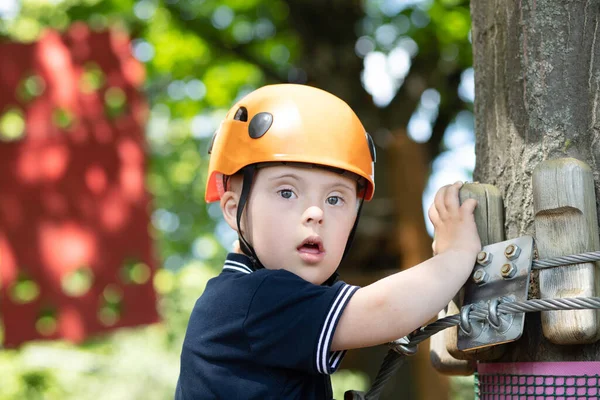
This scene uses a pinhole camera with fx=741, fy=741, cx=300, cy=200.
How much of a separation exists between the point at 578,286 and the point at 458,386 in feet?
28.4

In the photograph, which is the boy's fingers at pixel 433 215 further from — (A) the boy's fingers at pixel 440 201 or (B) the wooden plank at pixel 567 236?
(B) the wooden plank at pixel 567 236

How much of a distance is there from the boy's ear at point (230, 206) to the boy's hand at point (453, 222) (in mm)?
543

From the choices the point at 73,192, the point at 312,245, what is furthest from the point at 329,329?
the point at 73,192

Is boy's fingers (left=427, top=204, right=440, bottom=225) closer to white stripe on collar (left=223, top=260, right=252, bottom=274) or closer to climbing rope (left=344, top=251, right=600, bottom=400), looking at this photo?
climbing rope (left=344, top=251, right=600, bottom=400)

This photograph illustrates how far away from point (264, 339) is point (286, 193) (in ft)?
1.29

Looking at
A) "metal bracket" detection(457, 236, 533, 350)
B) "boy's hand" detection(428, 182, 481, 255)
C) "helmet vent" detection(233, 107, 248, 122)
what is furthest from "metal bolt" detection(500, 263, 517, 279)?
"helmet vent" detection(233, 107, 248, 122)

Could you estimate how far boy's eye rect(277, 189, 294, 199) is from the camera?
1.93 m

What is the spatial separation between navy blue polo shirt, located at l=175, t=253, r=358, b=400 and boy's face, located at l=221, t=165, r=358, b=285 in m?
0.09

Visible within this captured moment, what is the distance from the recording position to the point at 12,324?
6.21m

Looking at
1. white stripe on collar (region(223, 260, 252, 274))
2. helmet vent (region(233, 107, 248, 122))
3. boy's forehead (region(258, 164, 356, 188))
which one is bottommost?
white stripe on collar (region(223, 260, 252, 274))

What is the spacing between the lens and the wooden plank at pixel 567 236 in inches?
64.9

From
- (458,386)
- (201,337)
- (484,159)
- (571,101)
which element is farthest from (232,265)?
(458,386)

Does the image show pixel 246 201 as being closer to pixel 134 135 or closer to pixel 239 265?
pixel 239 265

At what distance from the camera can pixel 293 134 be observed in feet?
6.35
